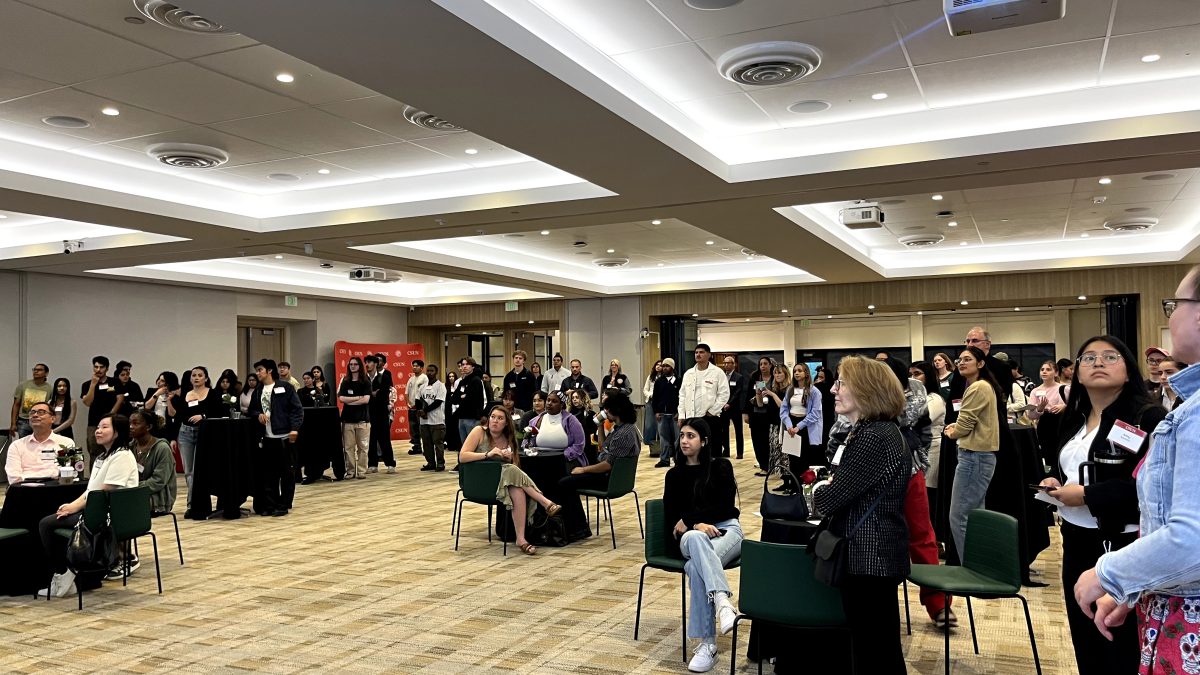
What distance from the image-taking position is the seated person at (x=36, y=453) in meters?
6.44

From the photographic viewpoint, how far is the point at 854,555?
138 inches

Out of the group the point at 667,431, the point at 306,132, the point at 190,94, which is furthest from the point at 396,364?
the point at 190,94

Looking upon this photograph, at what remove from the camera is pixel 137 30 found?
5.32m

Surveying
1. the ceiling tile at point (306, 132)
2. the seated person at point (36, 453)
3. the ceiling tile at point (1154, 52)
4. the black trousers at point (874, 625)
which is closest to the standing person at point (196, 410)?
the seated person at point (36, 453)

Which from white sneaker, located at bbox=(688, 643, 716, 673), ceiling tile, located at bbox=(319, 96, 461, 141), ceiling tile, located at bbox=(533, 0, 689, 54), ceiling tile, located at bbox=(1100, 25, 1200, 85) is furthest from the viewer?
ceiling tile, located at bbox=(319, 96, 461, 141)

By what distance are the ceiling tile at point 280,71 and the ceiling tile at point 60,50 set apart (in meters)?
0.39

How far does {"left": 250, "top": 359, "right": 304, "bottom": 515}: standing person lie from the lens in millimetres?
9703

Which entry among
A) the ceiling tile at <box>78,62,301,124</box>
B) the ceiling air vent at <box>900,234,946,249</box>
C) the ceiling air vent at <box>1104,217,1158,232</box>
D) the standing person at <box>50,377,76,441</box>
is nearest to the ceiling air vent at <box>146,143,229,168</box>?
the ceiling tile at <box>78,62,301,124</box>

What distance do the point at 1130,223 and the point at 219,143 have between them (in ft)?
36.9

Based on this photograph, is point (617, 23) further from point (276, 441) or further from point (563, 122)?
point (276, 441)

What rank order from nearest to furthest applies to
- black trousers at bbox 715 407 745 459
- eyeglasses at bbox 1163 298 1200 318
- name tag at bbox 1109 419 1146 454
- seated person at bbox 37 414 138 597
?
eyeglasses at bbox 1163 298 1200 318 → name tag at bbox 1109 419 1146 454 → seated person at bbox 37 414 138 597 → black trousers at bbox 715 407 745 459

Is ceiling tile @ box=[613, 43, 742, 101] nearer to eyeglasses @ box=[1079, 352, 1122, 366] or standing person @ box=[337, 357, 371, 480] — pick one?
eyeglasses @ box=[1079, 352, 1122, 366]

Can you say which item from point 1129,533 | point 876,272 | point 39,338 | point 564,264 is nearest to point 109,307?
point 39,338

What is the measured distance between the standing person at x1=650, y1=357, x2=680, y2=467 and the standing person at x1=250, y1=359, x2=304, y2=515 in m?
5.60
